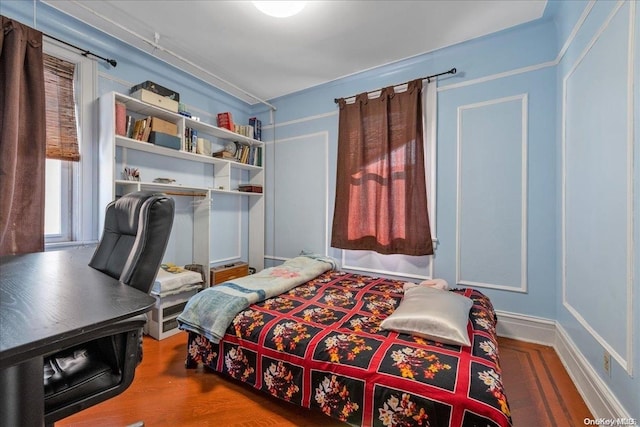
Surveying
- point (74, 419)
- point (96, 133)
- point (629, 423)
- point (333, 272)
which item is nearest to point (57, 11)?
point (96, 133)

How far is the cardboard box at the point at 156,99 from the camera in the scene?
2496 millimetres

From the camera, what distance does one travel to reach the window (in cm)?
225

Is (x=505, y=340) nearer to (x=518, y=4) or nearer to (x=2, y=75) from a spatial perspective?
(x=518, y=4)

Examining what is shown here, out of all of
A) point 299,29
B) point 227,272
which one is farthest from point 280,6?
point 227,272

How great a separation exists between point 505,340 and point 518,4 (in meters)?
2.79

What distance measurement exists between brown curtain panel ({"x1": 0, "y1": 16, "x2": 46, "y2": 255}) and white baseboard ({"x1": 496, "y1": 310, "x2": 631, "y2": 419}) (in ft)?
12.1

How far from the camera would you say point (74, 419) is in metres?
1.46

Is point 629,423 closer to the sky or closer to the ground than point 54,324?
closer to the ground

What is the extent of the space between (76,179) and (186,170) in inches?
40.8

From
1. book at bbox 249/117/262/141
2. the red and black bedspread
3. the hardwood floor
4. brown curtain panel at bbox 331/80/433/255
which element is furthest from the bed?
book at bbox 249/117/262/141

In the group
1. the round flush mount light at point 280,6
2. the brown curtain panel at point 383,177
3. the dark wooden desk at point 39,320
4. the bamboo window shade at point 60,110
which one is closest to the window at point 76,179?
the bamboo window shade at point 60,110

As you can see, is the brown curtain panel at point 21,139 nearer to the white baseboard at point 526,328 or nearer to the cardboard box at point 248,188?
the cardboard box at point 248,188

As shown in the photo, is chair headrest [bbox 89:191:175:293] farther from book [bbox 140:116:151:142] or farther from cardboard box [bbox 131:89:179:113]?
cardboard box [bbox 131:89:179:113]

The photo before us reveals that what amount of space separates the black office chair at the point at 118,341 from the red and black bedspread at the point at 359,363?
0.71 m
